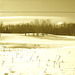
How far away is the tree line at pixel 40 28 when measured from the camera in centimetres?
126

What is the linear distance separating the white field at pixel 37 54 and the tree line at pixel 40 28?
0.14ft

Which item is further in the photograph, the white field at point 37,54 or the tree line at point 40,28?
the tree line at point 40,28

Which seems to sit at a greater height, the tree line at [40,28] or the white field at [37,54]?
the tree line at [40,28]

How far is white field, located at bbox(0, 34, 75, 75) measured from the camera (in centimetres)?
116

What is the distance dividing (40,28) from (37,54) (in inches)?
9.2

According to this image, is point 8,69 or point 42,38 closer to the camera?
point 8,69

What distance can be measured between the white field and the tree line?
0.14ft

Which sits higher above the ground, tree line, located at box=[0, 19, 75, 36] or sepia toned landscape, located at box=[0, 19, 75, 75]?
tree line, located at box=[0, 19, 75, 36]

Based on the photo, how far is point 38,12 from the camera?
50.5 inches

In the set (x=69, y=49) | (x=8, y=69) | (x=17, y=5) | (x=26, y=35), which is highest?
(x=17, y=5)

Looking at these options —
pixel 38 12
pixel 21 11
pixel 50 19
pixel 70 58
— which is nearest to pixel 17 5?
pixel 21 11

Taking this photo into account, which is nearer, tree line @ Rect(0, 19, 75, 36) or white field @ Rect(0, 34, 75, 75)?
white field @ Rect(0, 34, 75, 75)

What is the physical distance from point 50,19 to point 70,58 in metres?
0.38

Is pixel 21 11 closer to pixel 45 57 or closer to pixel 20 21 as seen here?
pixel 20 21
